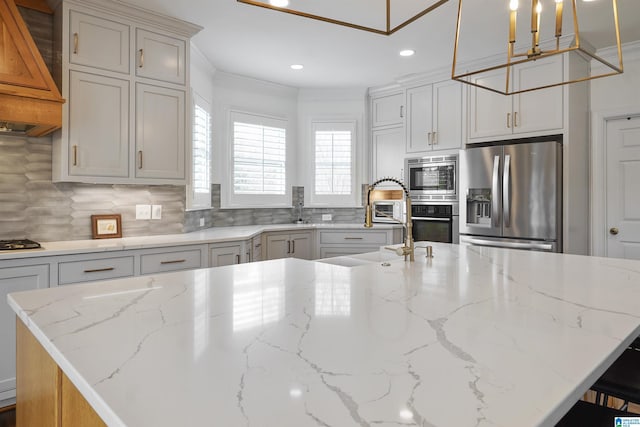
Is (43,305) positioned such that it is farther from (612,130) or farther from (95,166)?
(612,130)

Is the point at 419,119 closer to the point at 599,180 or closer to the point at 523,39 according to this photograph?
the point at 523,39

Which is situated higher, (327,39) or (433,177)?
(327,39)

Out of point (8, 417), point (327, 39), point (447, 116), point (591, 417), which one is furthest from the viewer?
point (447, 116)

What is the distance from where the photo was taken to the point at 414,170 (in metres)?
4.77

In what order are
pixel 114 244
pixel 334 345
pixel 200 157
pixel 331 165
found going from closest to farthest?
pixel 334 345, pixel 114 244, pixel 200 157, pixel 331 165

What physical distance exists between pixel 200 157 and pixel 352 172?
1.95 m

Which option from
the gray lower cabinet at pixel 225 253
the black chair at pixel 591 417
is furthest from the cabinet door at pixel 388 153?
the black chair at pixel 591 417

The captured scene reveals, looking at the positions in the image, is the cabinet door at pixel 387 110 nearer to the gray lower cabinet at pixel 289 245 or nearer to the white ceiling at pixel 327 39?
the white ceiling at pixel 327 39

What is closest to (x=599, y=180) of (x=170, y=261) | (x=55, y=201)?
(x=170, y=261)

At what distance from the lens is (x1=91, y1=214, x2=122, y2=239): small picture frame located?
314 centimetres

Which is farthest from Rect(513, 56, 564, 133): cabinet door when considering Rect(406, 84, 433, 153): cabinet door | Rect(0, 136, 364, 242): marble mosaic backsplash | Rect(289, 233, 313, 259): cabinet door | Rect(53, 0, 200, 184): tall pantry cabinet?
Rect(0, 136, 364, 242): marble mosaic backsplash

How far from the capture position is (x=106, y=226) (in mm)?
3189

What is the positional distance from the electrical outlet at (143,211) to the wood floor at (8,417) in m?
1.48

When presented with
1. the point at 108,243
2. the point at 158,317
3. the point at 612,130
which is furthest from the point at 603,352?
the point at 612,130
